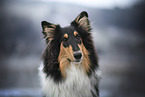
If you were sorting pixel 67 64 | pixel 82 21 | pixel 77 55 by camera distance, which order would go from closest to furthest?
pixel 77 55, pixel 67 64, pixel 82 21

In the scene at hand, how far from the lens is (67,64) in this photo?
1.85 metres

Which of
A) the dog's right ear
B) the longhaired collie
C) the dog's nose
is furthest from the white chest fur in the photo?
the dog's right ear

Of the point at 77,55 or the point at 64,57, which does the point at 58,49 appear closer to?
the point at 64,57

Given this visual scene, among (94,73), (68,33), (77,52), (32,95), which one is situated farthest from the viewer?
(32,95)

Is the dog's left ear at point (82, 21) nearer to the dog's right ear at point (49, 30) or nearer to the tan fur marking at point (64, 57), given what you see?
the dog's right ear at point (49, 30)

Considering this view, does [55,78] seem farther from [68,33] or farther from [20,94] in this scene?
[20,94]

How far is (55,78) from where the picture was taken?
1861mm

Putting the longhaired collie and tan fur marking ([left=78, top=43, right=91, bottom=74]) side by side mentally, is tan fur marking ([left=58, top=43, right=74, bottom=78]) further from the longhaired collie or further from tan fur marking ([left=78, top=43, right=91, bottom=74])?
tan fur marking ([left=78, top=43, right=91, bottom=74])

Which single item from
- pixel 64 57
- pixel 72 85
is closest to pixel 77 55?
pixel 64 57

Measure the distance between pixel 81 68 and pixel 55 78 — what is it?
32 centimetres

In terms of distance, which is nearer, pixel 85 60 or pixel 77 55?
pixel 77 55

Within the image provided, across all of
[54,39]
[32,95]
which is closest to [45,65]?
[54,39]

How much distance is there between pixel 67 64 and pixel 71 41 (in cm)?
27

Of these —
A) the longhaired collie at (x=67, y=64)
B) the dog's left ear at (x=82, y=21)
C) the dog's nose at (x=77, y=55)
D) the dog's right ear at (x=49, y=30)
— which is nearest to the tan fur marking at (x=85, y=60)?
the longhaired collie at (x=67, y=64)
